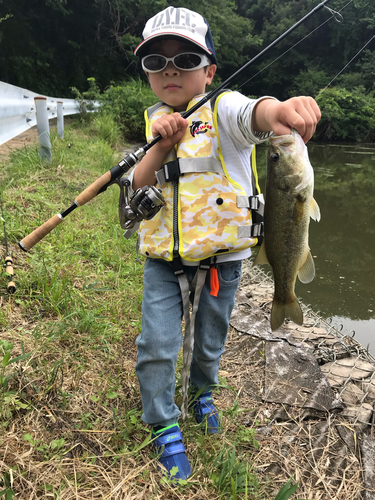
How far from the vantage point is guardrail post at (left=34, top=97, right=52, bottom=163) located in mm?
4750

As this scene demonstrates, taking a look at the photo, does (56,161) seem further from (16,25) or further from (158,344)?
(16,25)

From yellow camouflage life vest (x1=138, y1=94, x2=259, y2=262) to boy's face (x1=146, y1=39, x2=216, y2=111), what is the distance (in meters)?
0.14

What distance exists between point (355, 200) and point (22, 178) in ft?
24.0

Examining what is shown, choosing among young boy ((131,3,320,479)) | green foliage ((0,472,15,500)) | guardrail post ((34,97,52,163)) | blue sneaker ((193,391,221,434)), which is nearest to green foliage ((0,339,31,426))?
green foliage ((0,472,15,500))

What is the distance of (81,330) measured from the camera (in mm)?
2338

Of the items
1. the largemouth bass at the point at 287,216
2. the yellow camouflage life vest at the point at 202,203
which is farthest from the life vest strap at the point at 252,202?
the largemouth bass at the point at 287,216

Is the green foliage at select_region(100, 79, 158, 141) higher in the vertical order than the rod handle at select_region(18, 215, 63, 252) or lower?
higher

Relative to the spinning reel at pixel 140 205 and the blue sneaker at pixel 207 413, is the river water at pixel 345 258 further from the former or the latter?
the spinning reel at pixel 140 205

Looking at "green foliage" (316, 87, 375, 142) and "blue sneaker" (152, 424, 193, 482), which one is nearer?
"blue sneaker" (152, 424, 193, 482)

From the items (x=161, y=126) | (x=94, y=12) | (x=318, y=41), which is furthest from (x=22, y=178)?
(x=318, y=41)

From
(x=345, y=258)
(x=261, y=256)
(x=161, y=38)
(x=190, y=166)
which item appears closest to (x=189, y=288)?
(x=261, y=256)

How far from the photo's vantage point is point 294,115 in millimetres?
1294

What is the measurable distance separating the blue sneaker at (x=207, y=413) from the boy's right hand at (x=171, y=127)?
56.0 inches

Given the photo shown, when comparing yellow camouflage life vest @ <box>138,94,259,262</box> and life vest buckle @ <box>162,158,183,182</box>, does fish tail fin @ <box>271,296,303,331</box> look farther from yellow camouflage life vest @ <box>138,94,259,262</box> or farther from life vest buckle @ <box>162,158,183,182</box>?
life vest buckle @ <box>162,158,183,182</box>
